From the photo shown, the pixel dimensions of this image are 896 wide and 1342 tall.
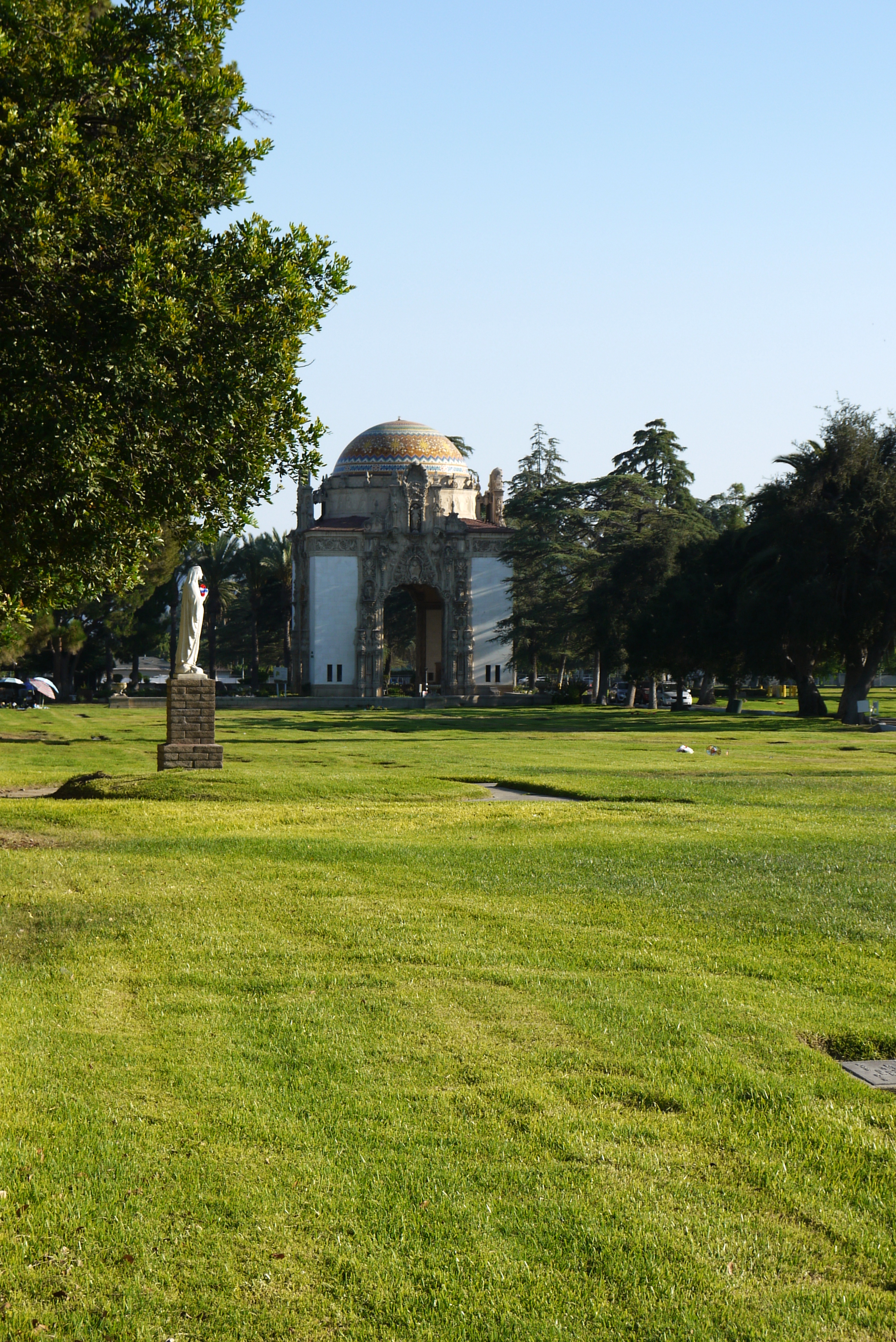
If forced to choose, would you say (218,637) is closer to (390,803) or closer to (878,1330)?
(390,803)

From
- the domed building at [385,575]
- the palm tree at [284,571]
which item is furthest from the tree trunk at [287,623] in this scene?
the domed building at [385,575]

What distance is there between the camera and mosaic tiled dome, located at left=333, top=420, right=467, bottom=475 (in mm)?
84000

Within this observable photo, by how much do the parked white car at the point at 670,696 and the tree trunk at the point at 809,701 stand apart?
9794mm

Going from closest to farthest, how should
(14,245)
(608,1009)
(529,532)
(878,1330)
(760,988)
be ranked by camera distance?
(878,1330) < (608,1009) < (760,988) < (14,245) < (529,532)

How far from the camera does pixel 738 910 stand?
9984 mm

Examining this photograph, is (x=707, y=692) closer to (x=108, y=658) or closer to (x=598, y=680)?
(x=598, y=680)

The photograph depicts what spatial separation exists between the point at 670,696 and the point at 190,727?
63139mm

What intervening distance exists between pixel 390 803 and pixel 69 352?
10.3 meters

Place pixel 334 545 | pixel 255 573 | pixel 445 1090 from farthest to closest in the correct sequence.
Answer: pixel 255 573, pixel 334 545, pixel 445 1090

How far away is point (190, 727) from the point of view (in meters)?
21.6

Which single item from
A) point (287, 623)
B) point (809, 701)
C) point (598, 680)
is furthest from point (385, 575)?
point (809, 701)

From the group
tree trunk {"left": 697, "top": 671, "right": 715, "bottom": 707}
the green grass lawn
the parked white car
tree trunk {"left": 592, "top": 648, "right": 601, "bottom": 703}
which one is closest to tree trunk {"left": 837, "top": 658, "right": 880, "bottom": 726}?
the parked white car

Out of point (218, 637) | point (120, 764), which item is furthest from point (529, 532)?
point (120, 764)

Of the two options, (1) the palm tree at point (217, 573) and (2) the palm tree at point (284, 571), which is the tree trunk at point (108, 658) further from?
(2) the palm tree at point (284, 571)
